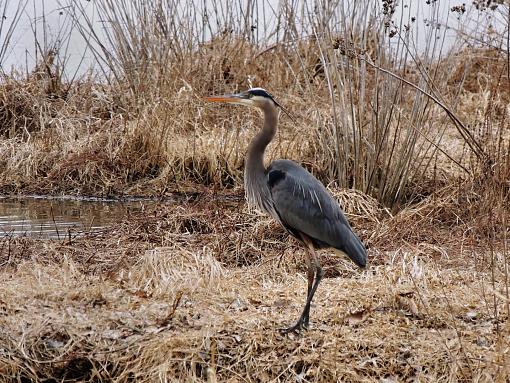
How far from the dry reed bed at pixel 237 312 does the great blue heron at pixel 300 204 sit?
0.35 metres

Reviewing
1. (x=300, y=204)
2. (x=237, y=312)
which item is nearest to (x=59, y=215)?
(x=237, y=312)

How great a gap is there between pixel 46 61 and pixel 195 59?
6.23 ft

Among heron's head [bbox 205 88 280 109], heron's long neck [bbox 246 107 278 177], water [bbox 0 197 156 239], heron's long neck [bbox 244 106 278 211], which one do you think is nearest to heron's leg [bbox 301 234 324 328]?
heron's long neck [bbox 244 106 278 211]

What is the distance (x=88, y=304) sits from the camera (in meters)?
5.36

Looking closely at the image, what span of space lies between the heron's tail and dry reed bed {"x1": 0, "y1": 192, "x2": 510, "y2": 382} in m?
0.29

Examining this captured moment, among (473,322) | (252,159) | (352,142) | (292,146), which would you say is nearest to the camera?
(473,322)

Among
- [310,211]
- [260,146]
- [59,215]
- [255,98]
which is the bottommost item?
[59,215]

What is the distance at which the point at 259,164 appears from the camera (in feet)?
18.6

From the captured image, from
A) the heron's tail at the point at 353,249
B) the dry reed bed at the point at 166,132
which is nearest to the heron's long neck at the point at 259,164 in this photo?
the heron's tail at the point at 353,249

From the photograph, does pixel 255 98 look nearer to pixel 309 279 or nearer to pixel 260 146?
pixel 260 146

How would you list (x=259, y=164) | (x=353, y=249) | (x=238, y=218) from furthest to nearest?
(x=238, y=218) < (x=259, y=164) < (x=353, y=249)

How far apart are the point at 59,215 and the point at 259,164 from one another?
11.1 ft

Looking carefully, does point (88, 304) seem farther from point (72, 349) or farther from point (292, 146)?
→ point (292, 146)

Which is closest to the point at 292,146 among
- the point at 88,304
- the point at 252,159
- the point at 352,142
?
the point at 352,142
